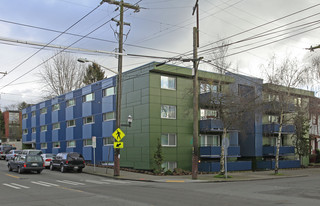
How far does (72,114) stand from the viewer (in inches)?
1559

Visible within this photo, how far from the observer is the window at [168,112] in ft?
93.0

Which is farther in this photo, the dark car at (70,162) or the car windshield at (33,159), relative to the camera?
the dark car at (70,162)

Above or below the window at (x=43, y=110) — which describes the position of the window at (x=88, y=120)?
below

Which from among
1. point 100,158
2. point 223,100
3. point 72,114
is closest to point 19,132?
point 72,114

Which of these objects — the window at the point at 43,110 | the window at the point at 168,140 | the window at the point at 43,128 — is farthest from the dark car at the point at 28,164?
the window at the point at 43,110

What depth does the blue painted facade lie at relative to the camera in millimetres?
32812

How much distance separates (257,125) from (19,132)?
68.7 metres

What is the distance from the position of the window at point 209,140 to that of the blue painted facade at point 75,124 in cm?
863

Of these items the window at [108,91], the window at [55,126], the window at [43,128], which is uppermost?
the window at [108,91]

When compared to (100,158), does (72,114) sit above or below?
above

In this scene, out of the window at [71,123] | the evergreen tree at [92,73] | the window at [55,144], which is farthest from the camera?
the evergreen tree at [92,73]

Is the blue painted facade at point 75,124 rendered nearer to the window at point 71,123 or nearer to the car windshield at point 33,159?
the window at point 71,123

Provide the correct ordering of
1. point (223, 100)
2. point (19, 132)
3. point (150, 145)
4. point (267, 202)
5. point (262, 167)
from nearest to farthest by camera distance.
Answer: point (267, 202) → point (223, 100) → point (150, 145) → point (262, 167) → point (19, 132)

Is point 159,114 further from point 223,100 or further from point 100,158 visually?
point 100,158
